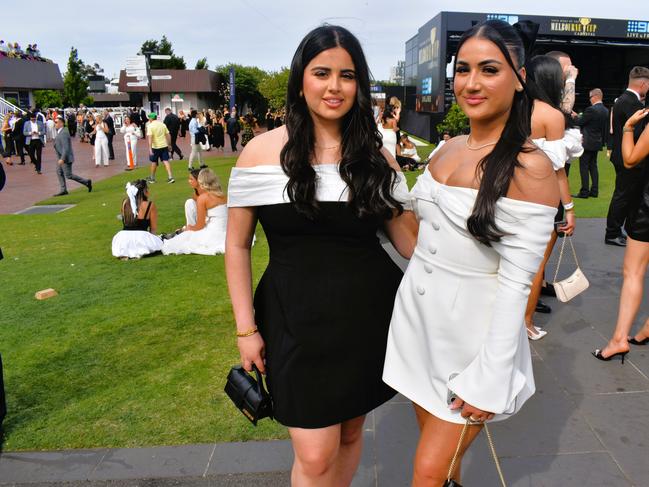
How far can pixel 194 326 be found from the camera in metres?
4.95

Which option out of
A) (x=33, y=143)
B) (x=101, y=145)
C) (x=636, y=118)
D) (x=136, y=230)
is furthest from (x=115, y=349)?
(x=101, y=145)

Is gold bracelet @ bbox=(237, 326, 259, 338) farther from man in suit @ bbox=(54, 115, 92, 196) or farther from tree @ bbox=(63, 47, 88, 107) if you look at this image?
tree @ bbox=(63, 47, 88, 107)

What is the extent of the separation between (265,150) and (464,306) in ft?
2.89

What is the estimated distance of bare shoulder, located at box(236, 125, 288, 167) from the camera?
1.98 metres

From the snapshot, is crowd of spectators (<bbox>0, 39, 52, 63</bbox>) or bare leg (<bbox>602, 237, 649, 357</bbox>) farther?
crowd of spectators (<bbox>0, 39, 52, 63</bbox>)

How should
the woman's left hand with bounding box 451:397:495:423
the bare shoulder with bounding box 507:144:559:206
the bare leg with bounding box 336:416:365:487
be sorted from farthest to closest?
1. the bare leg with bounding box 336:416:365:487
2. the woman's left hand with bounding box 451:397:495:423
3. the bare shoulder with bounding box 507:144:559:206

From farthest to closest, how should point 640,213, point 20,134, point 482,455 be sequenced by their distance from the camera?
point 20,134 → point 640,213 → point 482,455

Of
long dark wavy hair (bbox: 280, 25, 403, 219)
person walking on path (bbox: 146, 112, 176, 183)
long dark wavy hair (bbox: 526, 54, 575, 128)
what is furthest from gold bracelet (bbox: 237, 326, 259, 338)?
person walking on path (bbox: 146, 112, 176, 183)

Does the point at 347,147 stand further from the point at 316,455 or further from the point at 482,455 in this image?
the point at 482,455

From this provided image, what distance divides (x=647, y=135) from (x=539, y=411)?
1940 mm

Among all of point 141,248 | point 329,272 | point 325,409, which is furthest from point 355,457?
point 141,248

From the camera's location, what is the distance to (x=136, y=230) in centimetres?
749

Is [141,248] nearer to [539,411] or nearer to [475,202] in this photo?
[539,411]

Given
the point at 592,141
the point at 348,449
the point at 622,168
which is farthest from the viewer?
the point at 592,141
